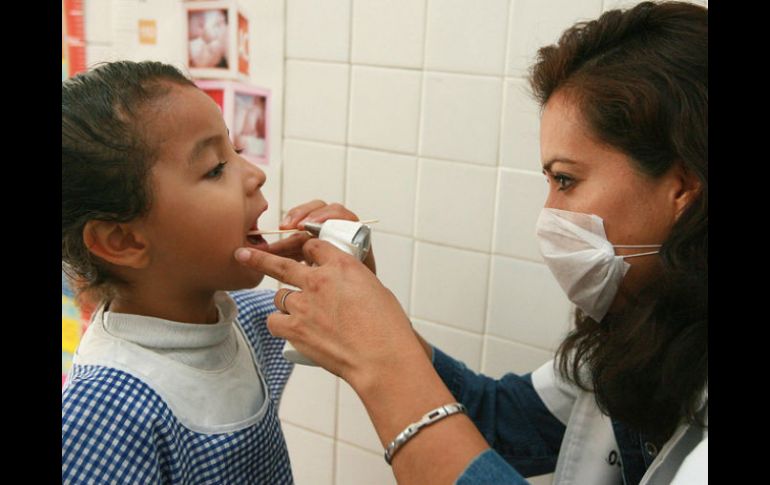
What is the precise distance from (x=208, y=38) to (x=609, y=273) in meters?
1.12

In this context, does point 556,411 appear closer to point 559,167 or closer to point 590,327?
point 590,327

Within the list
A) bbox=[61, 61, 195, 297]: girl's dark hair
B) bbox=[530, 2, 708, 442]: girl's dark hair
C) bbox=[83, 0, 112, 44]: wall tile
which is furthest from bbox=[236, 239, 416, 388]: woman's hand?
bbox=[83, 0, 112, 44]: wall tile

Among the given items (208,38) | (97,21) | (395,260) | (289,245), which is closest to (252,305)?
(289,245)

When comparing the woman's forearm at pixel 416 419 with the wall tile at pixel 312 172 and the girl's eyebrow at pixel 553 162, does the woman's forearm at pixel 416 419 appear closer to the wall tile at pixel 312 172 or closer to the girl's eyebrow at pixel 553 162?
the girl's eyebrow at pixel 553 162

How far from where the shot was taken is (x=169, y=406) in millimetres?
916

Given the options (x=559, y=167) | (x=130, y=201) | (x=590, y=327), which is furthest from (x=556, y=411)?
(x=130, y=201)

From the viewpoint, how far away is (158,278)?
3.28 ft

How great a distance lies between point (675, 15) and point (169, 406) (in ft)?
2.71

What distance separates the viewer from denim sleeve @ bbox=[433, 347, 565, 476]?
1212 mm

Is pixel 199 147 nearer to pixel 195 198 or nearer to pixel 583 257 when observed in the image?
pixel 195 198

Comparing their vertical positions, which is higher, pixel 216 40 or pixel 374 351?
pixel 216 40

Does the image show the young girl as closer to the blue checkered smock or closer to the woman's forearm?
the blue checkered smock

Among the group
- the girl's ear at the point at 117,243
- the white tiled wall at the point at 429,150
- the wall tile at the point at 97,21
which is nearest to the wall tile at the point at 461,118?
the white tiled wall at the point at 429,150

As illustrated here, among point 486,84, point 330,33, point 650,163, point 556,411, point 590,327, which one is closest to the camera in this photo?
point 650,163
